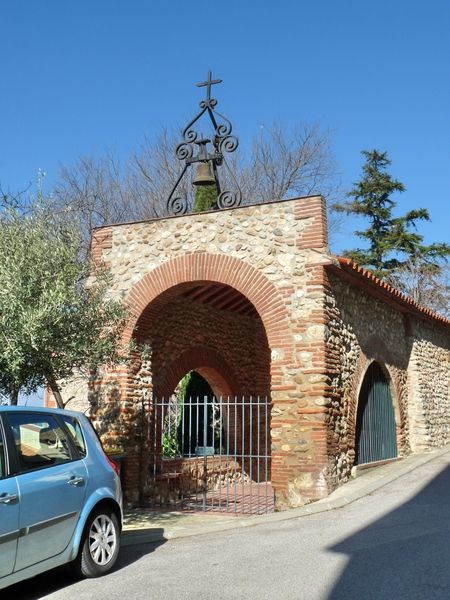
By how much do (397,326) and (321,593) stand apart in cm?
862

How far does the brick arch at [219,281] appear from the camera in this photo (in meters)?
9.03

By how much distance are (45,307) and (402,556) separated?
417 centimetres

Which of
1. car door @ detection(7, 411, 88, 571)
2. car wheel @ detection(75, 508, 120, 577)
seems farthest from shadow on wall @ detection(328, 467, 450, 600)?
car door @ detection(7, 411, 88, 571)

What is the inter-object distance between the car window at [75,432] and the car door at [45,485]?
0.08 metres

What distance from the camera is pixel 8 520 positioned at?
425 centimetres

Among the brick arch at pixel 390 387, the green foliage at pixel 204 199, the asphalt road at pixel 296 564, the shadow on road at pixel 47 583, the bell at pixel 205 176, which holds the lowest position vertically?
the shadow on road at pixel 47 583

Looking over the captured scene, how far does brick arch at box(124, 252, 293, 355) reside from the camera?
9.03m

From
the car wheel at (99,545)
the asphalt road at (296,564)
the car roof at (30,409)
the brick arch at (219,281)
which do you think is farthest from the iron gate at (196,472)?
the car roof at (30,409)

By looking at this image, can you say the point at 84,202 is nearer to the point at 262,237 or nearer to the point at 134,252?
the point at 134,252

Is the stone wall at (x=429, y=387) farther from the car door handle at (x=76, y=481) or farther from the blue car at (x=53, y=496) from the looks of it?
the car door handle at (x=76, y=481)

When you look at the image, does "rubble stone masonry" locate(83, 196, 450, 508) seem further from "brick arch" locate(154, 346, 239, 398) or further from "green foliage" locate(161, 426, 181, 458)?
"green foliage" locate(161, 426, 181, 458)

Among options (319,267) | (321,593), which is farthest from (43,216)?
(321,593)

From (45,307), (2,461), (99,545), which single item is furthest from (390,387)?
(2,461)

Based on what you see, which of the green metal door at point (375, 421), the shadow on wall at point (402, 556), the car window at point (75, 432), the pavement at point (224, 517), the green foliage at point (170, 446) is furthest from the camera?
the green foliage at point (170, 446)
